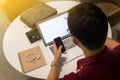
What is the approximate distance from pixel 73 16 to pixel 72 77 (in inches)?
12.3

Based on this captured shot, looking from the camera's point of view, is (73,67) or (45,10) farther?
(45,10)

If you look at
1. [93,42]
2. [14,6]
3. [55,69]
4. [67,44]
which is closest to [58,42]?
[67,44]

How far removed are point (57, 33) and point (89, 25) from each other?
65 cm

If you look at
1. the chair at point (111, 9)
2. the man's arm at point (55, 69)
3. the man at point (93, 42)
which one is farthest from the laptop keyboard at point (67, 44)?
the chair at point (111, 9)

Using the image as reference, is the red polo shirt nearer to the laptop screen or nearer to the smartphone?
the smartphone

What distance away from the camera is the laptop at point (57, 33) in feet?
5.20

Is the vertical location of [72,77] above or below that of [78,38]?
below

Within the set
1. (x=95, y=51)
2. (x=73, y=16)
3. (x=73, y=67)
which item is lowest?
(x=73, y=67)

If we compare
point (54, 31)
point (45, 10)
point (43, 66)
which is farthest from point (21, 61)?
point (45, 10)

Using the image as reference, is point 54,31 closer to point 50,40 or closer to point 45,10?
point 50,40

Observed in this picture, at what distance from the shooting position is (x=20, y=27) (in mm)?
1918

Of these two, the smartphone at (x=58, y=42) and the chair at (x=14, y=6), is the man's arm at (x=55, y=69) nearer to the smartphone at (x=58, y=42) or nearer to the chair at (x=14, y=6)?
the smartphone at (x=58, y=42)

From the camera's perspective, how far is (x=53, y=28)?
170cm

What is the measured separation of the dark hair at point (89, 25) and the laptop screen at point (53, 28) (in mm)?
576
